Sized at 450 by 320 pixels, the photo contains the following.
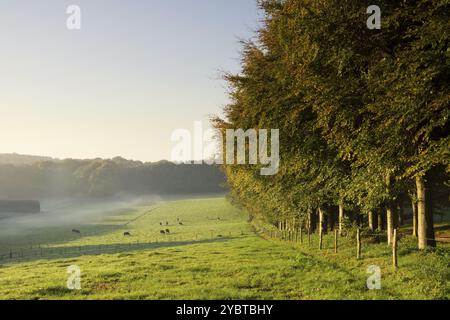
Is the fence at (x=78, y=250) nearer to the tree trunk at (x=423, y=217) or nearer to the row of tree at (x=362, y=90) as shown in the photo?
the row of tree at (x=362, y=90)

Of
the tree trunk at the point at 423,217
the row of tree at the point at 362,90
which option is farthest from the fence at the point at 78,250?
the tree trunk at the point at 423,217

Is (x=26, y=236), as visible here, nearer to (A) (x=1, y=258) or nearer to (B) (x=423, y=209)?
(A) (x=1, y=258)

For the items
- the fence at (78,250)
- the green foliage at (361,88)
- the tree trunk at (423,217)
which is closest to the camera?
the green foliage at (361,88)

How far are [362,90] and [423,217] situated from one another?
981 centimetres

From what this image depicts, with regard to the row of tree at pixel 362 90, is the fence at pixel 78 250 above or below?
below

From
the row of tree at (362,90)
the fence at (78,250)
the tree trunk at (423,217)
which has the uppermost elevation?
the row of tree at (362,90)

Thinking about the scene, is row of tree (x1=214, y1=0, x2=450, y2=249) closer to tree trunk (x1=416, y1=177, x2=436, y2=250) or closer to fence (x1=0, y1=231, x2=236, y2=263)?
tree trunk (x1=416, y1=177, x2=436, y2=250)

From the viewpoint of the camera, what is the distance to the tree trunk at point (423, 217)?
22797 millimetres

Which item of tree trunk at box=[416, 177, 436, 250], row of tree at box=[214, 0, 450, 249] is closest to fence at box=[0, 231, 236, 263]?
row of tree at box=[214, 0, 450, 249]

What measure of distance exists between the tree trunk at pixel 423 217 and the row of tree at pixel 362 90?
62 millimetres

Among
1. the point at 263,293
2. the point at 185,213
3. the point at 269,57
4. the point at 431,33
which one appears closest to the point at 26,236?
the point at 185,213

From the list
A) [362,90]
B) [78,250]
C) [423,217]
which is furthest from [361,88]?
[78,250]

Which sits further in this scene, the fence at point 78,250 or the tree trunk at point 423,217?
the fence at point 78,250

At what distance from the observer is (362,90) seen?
17.4 meters
